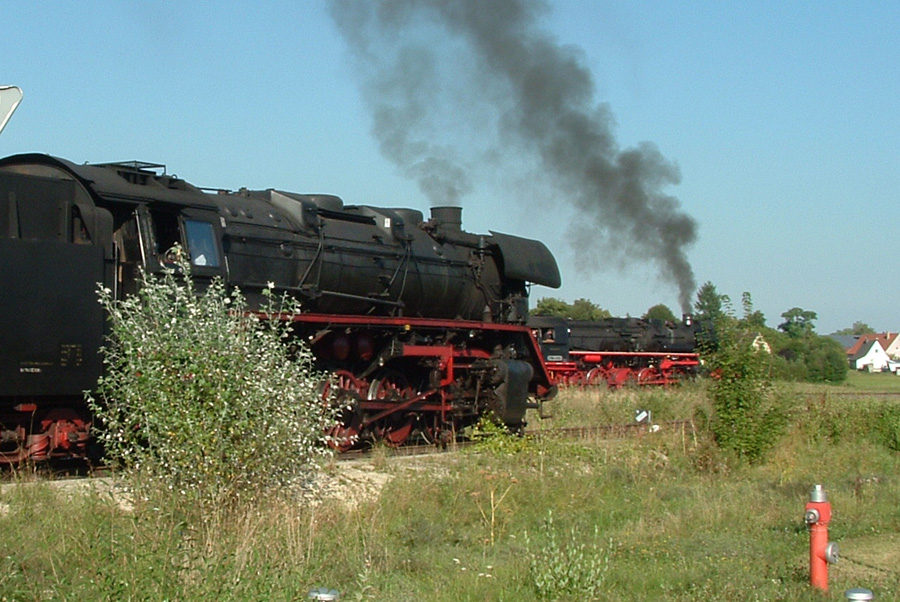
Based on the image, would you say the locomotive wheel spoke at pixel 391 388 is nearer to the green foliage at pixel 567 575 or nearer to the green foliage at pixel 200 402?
the green foliage at pixel 200 402

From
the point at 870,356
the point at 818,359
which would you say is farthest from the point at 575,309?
the point at 870,356

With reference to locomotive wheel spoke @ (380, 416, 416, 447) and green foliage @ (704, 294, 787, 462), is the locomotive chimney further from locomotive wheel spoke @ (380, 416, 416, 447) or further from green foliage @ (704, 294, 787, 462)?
green foliage @ (704, 294, 787, 462)

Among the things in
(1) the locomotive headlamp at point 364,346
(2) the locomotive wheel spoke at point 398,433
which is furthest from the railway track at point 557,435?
(1) the locomotive headlamp at point 364,346

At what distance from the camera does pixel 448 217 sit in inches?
768

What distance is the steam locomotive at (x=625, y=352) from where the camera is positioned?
4034 centimetres

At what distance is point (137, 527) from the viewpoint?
7.61 metres

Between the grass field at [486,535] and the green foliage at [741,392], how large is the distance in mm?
424

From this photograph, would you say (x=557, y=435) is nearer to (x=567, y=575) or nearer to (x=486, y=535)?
(x=486, y=535)

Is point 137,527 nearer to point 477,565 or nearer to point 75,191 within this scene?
point 477,565

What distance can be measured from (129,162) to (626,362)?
32797 millimetres

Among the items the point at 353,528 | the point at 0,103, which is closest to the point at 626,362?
the point at 353,528

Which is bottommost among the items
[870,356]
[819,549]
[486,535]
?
[486,535]

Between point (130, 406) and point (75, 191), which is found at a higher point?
point (75, 191)

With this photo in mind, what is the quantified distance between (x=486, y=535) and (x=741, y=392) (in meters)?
7.17
